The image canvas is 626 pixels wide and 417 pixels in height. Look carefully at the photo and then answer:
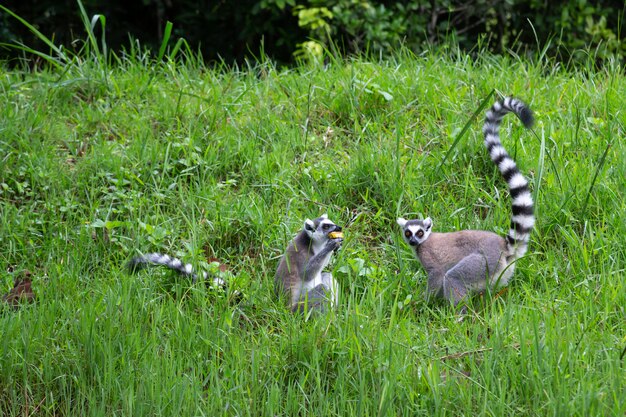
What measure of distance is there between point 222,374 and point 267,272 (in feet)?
3.37

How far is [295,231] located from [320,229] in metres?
0.48

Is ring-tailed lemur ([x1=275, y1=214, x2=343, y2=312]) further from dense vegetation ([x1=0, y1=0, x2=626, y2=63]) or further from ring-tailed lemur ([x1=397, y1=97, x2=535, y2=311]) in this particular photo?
dense vegetation ([x1=0, y1=0, x2=626, y2=63])

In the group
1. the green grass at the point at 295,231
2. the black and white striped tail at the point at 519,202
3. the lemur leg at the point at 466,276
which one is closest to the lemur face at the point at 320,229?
the green grass at the point at 295,231

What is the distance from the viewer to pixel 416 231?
4.54 m

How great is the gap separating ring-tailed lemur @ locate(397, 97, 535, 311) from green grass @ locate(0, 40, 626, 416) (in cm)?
11

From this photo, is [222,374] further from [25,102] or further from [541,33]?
[541,33]

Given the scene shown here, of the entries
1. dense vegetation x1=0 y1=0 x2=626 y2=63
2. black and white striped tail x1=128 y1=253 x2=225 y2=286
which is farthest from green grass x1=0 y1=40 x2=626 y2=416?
dense vegetation x1=0 y1=0 x2=626 y2=63

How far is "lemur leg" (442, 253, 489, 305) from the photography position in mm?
4343

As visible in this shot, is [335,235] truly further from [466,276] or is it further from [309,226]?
[466,276]

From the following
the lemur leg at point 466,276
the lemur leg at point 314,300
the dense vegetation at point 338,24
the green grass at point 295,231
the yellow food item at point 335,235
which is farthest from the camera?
the dense vegetation at point 338,24

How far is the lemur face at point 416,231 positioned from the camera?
4547 millimetres

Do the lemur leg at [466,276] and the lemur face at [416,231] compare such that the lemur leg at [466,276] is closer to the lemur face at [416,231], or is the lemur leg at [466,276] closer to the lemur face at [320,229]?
the lemur face at [416,231]

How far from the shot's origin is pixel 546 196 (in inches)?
192

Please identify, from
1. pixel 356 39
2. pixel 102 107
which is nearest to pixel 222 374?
pixel 102 107
